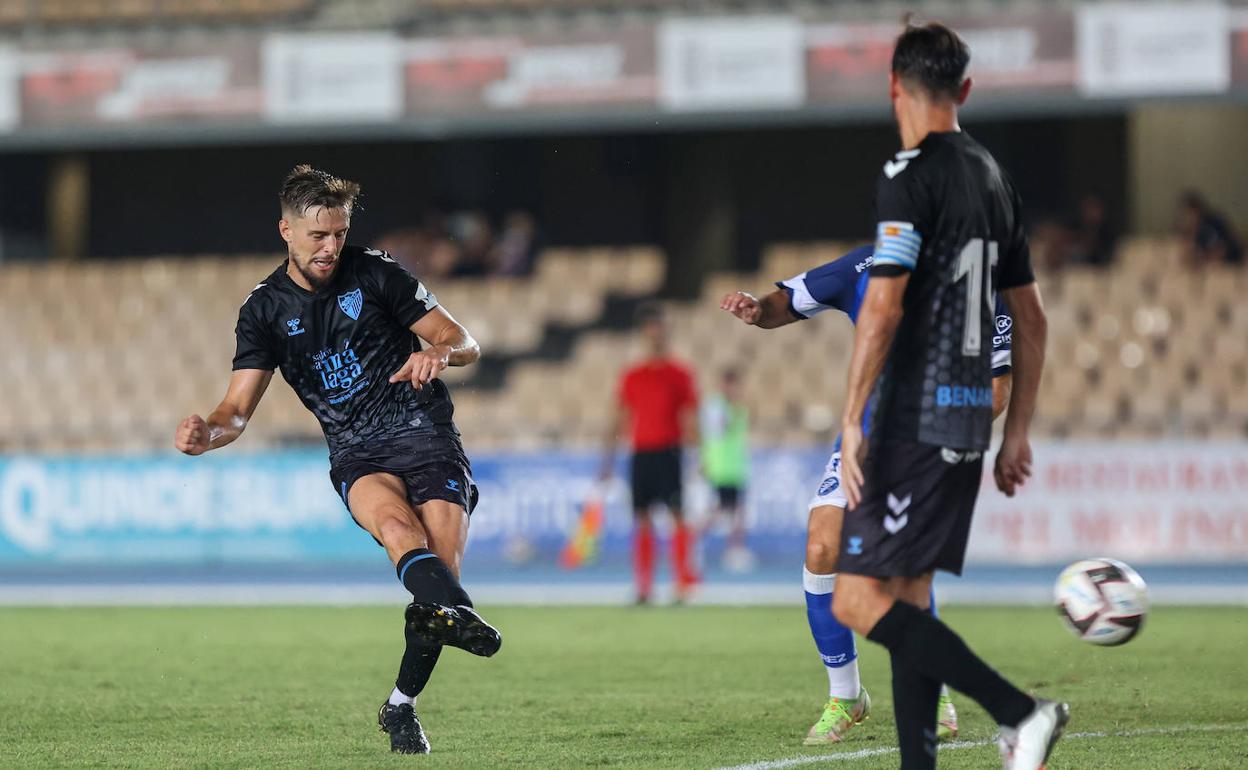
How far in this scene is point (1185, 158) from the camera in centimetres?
2295

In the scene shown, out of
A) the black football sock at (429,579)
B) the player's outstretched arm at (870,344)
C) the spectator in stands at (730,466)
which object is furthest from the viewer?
the spectator in stands at (730,466)

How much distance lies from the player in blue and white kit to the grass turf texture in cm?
12

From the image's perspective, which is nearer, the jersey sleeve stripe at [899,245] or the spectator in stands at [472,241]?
the jersey sleeve stripe at [899,245]

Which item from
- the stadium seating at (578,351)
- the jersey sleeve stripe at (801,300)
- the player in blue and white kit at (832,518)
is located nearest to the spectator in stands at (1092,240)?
the stadium seating at (578,351)

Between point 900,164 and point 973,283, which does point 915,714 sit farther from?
point 900,164

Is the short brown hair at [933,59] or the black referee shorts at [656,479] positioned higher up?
the short brown hair at [933,59]

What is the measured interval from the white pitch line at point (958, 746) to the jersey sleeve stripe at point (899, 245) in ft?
6.40

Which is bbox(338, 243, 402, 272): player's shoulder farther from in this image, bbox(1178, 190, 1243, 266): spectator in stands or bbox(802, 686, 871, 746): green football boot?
bbox(1178, 190, 1243, 266): spectator in stands

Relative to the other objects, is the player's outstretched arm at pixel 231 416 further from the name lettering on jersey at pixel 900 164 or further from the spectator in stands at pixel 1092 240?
the spectator in stands at pixel 1092 240

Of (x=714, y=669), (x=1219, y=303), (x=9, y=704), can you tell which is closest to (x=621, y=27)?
(x=1219, y=303)

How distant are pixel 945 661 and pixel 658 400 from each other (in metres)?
9.20

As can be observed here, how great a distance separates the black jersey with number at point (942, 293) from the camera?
483cm

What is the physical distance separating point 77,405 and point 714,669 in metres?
14.2

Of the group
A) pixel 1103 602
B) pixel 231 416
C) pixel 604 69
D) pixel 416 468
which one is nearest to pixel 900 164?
pixel 1103 602
